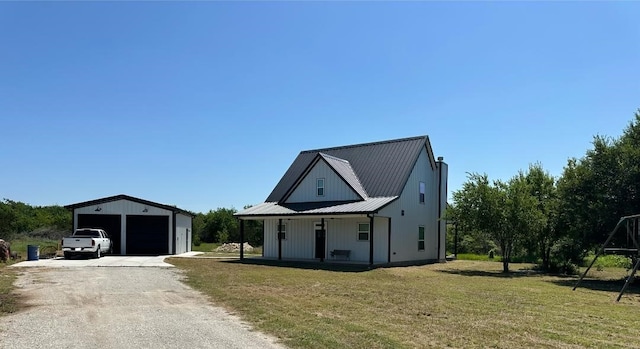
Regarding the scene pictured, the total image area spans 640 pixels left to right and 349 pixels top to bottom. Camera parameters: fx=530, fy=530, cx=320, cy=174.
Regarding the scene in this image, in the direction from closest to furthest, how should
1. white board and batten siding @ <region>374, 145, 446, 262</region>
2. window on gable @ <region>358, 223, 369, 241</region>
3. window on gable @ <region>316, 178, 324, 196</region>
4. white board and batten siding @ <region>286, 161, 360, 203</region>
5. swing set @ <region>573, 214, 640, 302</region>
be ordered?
swing set @ <region>573, 214, 640, 302</region>
window on gable @ <region>358, 223, 369, 241</region>
white board and batten siding @ <region>374, 145, 446, 262</region>
white board and batten siding @ <region>286, 161, 360, 203</region>
window on gable @ <region>316, 178, 324, 196</region>

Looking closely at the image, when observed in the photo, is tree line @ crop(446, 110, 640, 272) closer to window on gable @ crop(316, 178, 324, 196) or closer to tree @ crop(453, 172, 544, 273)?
tree @ crop(453, 172, 544, 273)

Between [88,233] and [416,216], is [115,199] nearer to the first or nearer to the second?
→ [88,233]

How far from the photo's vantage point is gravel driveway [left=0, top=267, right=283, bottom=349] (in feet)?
25.8

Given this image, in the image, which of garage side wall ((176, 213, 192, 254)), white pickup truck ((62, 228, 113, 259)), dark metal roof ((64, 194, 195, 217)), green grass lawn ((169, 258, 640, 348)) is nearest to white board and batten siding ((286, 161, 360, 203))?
dark metal roof ((64, 194, 195, 217))

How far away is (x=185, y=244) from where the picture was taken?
3862cm

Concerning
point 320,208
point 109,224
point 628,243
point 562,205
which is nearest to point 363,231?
point 320,208

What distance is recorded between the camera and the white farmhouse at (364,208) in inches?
1075

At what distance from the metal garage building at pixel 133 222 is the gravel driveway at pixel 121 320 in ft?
59.1

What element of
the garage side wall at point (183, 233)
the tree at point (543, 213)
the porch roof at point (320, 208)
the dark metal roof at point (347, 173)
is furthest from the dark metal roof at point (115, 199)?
→ the tree at point (543, 213)

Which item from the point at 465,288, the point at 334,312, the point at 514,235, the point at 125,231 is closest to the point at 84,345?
the point at 334,312

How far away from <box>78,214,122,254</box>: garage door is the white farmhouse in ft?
28.6

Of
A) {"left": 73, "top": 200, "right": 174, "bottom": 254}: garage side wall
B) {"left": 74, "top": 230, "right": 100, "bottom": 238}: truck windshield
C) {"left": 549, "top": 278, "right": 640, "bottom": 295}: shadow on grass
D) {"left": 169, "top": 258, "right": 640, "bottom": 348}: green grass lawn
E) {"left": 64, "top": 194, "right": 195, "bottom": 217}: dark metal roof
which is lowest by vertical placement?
{"left": 549, "top": 278, "right": 640, "bottom": 295}: shadow on grass

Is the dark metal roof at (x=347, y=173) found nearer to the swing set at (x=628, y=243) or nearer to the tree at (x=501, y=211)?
the tree at (x=501, y=211)

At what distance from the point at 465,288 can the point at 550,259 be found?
14109 mm
